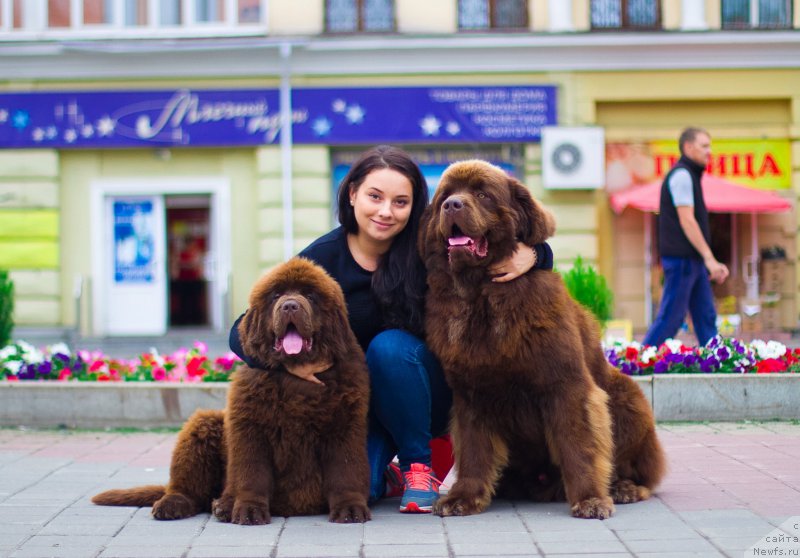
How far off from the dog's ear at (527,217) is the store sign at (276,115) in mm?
10808

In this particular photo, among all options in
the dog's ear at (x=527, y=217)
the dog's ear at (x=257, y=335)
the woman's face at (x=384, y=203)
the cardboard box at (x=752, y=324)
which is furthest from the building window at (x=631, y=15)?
the dog's ear at (x=257, y=335)


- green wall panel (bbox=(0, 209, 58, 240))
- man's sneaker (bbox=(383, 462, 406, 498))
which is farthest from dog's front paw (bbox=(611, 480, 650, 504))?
green wall panel (bbox=(0, 209, 58, 240))

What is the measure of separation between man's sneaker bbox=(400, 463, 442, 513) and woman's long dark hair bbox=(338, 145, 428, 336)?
624mm

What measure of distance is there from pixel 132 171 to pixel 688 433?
11.1 meters

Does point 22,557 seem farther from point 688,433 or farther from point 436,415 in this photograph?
point 688,433

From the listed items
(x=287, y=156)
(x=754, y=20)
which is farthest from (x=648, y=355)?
(x=754, y=20)

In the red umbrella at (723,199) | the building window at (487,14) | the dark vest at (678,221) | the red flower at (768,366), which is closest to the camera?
the red flower at (768,366)

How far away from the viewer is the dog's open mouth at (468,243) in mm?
4009

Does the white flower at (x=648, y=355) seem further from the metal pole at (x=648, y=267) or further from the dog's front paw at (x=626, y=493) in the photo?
the metal pole at (x=648, y=267)

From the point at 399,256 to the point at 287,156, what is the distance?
420 inches

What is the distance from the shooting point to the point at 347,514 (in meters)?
4.04

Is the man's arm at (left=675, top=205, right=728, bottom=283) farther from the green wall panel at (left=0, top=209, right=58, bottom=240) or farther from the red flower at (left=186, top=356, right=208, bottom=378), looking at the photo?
the green wall panel at (left=0, top=209, right=58, bottom=240)

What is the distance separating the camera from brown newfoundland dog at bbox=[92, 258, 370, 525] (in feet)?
13.2

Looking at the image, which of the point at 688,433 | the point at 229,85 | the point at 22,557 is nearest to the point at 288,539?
the point at 22,557
